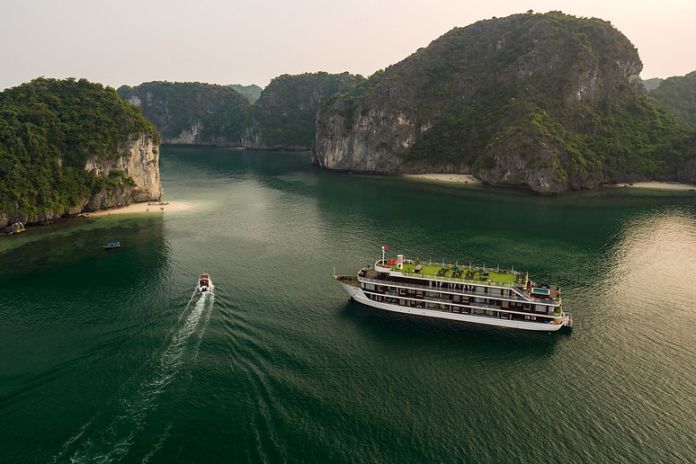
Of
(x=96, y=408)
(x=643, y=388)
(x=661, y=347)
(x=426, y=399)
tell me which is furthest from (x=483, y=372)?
(x=96, y=408)

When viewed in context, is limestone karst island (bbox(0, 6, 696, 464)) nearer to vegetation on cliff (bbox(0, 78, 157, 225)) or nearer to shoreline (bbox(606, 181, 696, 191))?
vegetation on cliff (bbox(0, 78, 157, 225))

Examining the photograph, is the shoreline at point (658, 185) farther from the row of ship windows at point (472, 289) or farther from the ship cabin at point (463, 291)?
the row of ship windows at point (472, 289)

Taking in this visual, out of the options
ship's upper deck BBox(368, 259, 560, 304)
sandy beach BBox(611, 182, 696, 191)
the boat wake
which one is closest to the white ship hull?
ship's upper deck BBox(368, 259, 560, 304)

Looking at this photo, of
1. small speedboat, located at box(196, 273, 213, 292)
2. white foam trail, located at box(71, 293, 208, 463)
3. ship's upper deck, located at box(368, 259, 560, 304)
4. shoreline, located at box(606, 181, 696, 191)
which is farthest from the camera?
shoreline, located at box(606, 181, 696, 191)

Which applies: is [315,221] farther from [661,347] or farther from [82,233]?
[661,347]

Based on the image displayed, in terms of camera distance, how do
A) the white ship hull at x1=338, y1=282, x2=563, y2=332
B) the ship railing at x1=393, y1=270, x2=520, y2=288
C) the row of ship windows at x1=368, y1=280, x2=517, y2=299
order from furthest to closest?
the ship railing at x1=393, y1=270, x2=520, y2=288 → the row of ship windows at x1=368, y1=280, x2=517, y2=299 → the white ship hull at x1=338, y1=282, x2=563, y2=332

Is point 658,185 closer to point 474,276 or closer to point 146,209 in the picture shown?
point 474,276

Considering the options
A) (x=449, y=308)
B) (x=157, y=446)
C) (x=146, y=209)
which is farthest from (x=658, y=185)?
(x=157, y=446)
